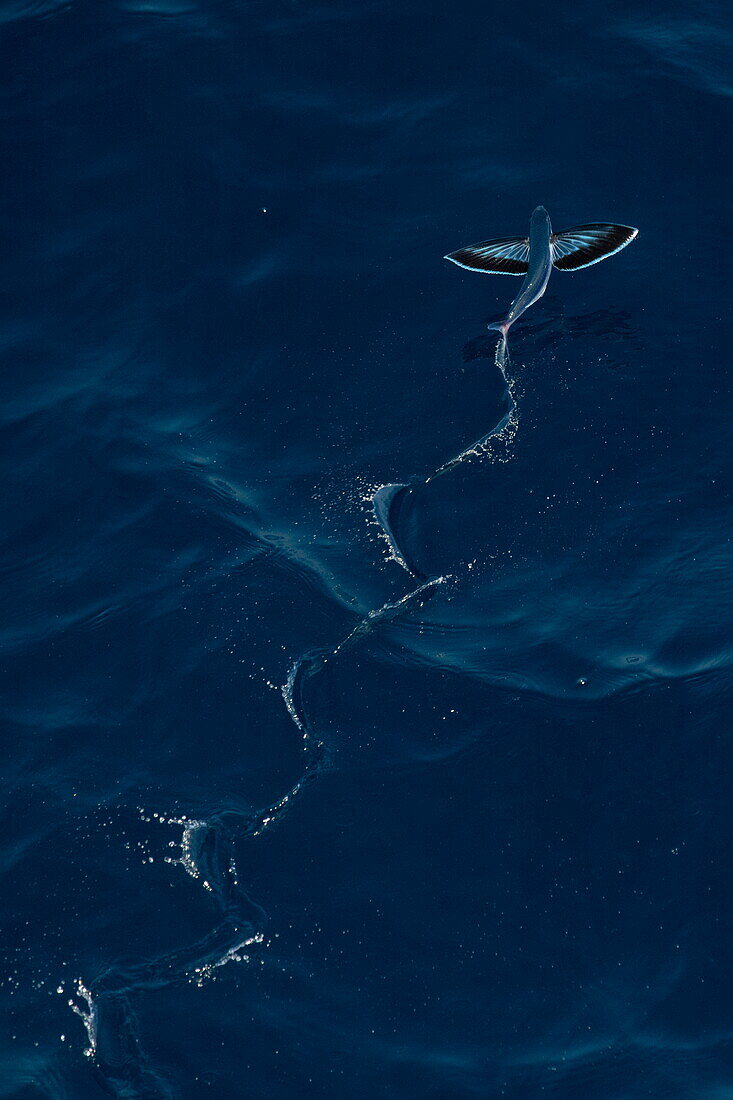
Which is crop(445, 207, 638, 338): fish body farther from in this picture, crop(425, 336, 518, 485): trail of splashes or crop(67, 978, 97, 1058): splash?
crop(67, 978, 97, 1058): splash

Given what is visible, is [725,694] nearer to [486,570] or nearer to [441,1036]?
[486,570]

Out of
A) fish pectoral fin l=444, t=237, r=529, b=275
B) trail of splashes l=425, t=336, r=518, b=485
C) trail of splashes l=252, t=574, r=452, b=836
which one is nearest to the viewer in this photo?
trail of splashes l=252, t=574, r=452, b=836

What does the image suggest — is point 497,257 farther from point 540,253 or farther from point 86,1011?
point 86,1011

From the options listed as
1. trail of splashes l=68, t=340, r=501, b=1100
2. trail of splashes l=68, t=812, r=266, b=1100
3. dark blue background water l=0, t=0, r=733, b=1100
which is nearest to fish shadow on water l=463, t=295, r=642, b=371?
dark blue background water l=0, t=0, r=733, b=1100

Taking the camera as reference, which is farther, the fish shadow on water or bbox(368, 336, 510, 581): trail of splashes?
the fish shadow on water

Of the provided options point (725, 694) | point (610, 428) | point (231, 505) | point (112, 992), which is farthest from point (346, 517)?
point (112, 992)
